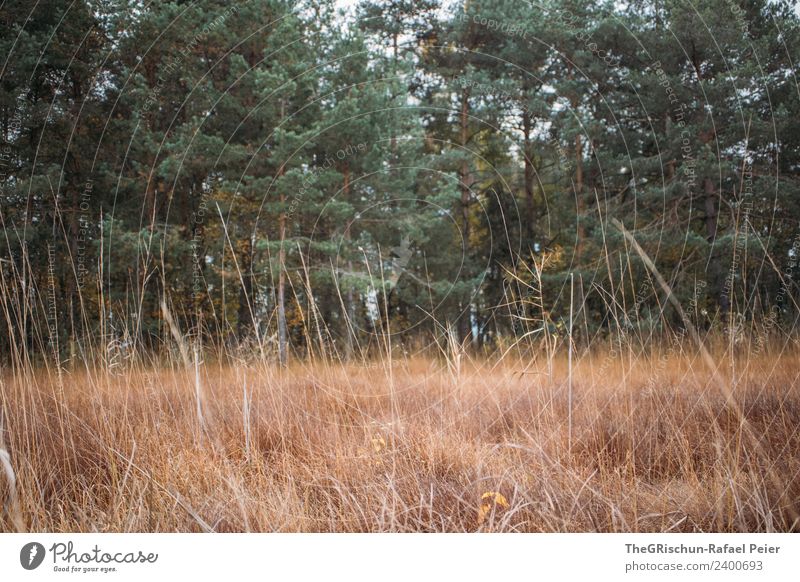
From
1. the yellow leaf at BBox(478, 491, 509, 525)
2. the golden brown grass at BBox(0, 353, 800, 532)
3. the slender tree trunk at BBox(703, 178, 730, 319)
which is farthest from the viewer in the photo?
the slender tree trunk at BBox(703, 178, 730, 319)

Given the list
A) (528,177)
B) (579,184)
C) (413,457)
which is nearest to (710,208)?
(579,184)

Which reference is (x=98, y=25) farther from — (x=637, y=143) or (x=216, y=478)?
(x=637, y=143)

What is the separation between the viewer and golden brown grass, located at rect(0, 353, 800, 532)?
68.6 inches

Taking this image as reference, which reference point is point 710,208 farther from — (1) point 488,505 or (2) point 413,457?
(1) point 488,505

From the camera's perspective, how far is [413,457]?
2.04m

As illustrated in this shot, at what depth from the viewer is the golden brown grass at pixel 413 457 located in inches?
68.6

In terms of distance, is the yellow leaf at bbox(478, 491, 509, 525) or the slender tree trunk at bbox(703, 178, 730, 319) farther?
the slender tree trunk at bbox(703, 178, 730, 319)

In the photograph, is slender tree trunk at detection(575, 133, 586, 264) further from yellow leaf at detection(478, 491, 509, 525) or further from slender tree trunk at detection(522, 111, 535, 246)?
yellow leaf at detection(478, 491, 509, 525)

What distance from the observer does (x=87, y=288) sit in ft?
16.7

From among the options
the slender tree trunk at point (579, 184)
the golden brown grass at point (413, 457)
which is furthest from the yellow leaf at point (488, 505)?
the slender tree trunk at point (579, 184)

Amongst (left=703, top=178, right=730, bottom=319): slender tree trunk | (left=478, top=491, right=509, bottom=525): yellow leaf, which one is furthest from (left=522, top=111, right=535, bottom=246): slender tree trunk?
(left=478, top=491, right=509, bottom=525): yellow leaf

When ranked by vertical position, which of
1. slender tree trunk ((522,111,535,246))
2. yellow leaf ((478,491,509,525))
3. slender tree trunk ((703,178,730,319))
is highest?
slender tree trunk ((522,111,535,246))
